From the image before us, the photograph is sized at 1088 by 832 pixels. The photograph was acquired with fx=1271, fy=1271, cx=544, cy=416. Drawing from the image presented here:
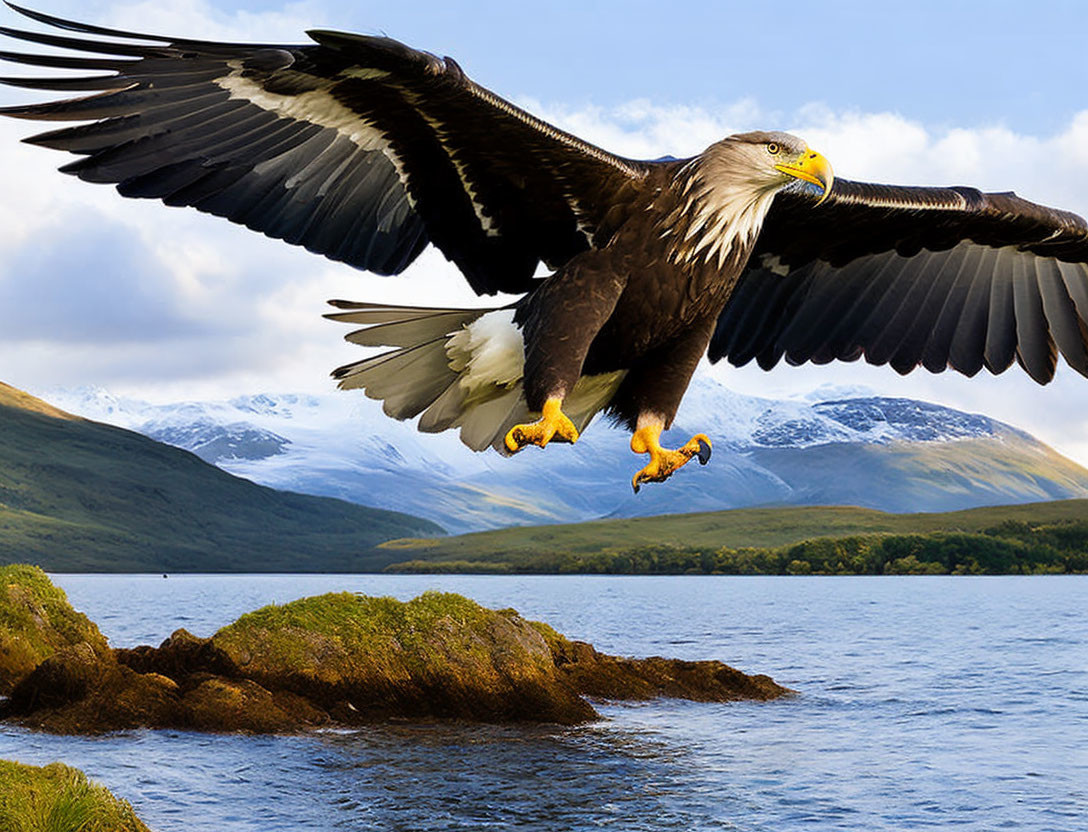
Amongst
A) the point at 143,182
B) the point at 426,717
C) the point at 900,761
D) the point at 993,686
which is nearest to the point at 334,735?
the point at 426,717

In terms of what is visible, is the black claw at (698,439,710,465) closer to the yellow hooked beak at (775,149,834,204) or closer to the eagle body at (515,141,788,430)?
the eagle body at (515,141,788,430)

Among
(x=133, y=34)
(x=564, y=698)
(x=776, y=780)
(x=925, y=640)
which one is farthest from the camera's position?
(x=925, y=640)

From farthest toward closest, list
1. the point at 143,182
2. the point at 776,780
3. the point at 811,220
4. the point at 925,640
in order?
the point at 925,640 → the point at 776,780 → the point at 811,220 → the point at 143,182

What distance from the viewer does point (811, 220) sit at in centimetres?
855

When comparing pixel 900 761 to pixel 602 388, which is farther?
pixel 900 761

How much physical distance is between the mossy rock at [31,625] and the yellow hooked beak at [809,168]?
20.2 metres

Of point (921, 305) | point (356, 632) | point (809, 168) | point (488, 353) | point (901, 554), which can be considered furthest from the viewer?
point (901, 554)

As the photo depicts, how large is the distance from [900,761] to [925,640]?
1782 inches

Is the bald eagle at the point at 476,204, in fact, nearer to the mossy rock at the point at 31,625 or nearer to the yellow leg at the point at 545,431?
the yellow leg at the point at 545,431

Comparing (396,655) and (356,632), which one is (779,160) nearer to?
(356,632)

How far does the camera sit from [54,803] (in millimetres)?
10102

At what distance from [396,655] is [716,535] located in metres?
151

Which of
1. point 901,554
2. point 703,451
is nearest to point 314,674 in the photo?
point 703,451

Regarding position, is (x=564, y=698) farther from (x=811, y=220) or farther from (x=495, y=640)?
(x=811, y=220)
